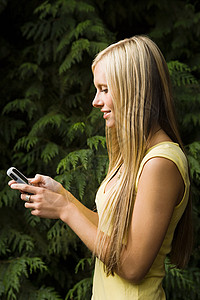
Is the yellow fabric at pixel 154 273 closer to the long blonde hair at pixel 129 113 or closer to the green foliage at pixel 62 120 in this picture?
the long blonde hair at pixel 129 113

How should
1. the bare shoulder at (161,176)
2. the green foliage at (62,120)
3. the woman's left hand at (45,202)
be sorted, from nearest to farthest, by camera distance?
the bare shoulder at (161,176) < the woman's left hand at (45,202) < the green foliage at (62,120)

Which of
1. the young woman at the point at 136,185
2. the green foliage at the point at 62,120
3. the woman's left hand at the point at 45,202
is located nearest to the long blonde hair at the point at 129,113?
the young woman at the point at 136,185

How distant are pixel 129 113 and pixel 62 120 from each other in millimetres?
1716

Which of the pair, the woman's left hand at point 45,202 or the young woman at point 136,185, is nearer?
the young woman at point 136,185

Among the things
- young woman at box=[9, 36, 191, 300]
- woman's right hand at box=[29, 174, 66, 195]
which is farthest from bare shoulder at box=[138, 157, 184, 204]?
woman's right hand at box=[29, 174, 66, 195]

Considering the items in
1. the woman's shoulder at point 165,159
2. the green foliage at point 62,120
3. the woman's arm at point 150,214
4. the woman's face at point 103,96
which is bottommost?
the green foliage at point 62,120

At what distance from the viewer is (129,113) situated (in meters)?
1.18

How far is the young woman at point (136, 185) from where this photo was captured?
110 cm

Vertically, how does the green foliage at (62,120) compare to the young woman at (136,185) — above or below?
below

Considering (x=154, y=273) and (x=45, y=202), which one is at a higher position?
(x=45, y=202)

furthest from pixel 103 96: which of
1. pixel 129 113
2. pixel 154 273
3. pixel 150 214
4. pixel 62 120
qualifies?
pixel 62 120

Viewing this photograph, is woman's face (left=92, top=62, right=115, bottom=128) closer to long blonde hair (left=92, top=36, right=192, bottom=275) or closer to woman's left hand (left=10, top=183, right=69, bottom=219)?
long blonde hair (left=92, top=36, right=192, bottom=275)

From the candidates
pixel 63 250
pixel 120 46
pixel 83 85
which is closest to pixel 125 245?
pixel 120 46

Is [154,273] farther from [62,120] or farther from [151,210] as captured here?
[62,120]
